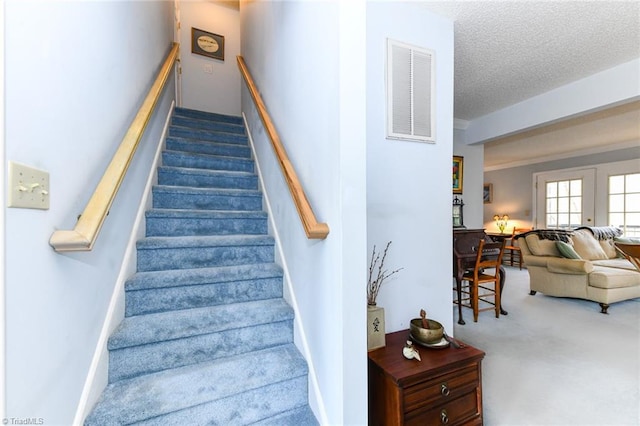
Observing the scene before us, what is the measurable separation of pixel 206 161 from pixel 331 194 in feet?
6.32

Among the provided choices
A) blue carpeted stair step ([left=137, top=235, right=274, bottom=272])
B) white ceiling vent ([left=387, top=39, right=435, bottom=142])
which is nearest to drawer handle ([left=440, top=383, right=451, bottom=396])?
blue carpeted stair step ([left=137, top=235, right=274, bottom=272])

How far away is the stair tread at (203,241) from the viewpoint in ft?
6.18

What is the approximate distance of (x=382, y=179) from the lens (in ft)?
6.39

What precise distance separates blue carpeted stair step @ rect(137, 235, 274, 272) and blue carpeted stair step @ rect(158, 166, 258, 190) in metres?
0.66

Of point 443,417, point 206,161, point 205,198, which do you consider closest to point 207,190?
point 205,198

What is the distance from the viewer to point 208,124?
3.46 m

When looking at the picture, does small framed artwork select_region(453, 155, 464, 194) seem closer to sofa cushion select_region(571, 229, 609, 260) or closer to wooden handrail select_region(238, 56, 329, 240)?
sofa cushion select_region(571, 229, 609, 260)

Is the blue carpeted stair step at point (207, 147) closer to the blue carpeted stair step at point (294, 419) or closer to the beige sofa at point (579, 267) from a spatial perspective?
the blue carpeted stair step at point (294, 419)

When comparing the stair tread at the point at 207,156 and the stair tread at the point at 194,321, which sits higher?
the stair tread at the point at 207,156

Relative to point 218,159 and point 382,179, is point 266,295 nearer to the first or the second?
point 382,179

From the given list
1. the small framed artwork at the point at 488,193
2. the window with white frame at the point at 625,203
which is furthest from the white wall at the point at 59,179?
the small framed artwork at the point at 488,193

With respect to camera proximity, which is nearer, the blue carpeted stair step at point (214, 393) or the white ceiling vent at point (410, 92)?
the blue carpeted stair step at point (214, 393)

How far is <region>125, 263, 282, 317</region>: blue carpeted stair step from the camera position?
1655 millimetres

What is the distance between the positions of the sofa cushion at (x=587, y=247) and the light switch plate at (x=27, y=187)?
5740mm
